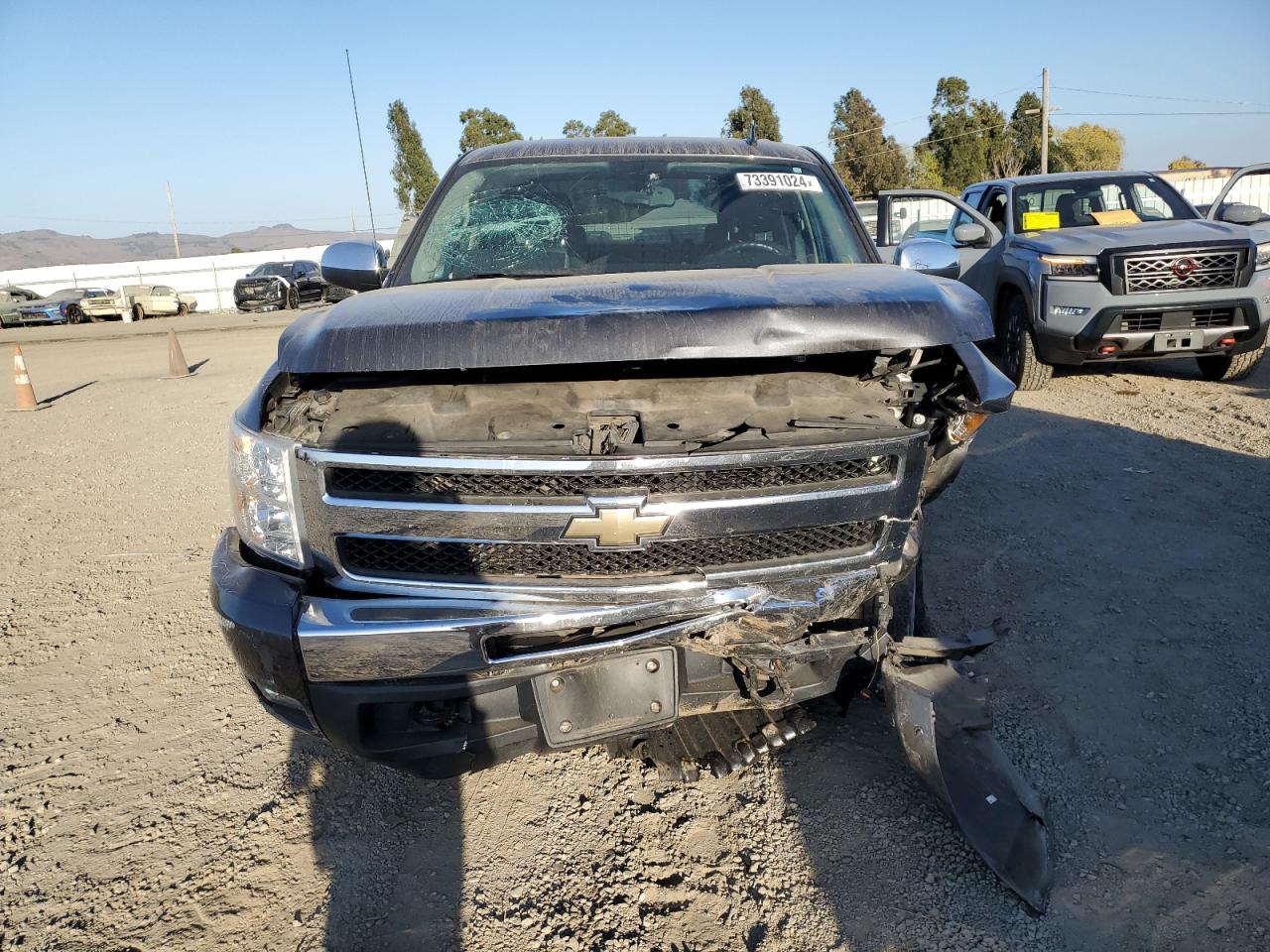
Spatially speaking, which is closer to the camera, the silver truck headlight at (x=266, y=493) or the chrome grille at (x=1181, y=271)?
the silver truck headlight at (x=266, y=493)

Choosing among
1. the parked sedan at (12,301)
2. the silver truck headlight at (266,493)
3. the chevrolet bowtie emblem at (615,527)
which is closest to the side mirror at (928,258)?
the chevrolet bowtie emblem at (615,527)

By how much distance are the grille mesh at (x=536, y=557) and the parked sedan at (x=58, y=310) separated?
3231cm

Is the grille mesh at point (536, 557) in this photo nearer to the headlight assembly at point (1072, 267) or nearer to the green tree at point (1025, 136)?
the headlight assembly at point (1072, 267)

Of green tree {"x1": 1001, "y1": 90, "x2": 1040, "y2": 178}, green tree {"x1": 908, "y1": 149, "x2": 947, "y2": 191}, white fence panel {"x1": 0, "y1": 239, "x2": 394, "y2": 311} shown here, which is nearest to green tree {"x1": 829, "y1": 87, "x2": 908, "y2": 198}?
green tree {"x1": 908, "y1": 149, "x2": 947, "y2": 191}

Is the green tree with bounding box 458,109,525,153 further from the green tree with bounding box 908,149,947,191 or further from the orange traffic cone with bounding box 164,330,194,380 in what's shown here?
the orange traffic cone with bounding box 164,330,194,380

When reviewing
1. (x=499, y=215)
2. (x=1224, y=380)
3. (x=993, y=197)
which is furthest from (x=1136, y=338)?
(x=499, y=215)

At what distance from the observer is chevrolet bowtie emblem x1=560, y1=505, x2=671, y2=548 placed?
206 cm

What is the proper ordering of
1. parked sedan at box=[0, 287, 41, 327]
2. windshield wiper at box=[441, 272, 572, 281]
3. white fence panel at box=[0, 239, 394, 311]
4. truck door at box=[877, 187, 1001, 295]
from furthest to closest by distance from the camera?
white fence panel at box=[0, 239, 394, 311] < parked sedan at box=[0, 287, 41, 327] < truck door at box=[877, 187, 1001, 295] < windshield wiper at box=[441, 272, 572, 281]

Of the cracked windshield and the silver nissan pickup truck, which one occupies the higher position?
the cracked windshield

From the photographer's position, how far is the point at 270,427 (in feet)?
7.63

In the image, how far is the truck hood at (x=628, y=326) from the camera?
203cm

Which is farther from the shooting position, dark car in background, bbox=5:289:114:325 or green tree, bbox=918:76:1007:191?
green tree, bbox=918:76:1007:191

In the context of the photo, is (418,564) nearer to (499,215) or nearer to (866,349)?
(866,349)

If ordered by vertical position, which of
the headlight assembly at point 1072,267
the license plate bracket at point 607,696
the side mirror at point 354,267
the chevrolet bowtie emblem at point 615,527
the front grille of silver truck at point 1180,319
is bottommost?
the license plate bracket at point 607,696
